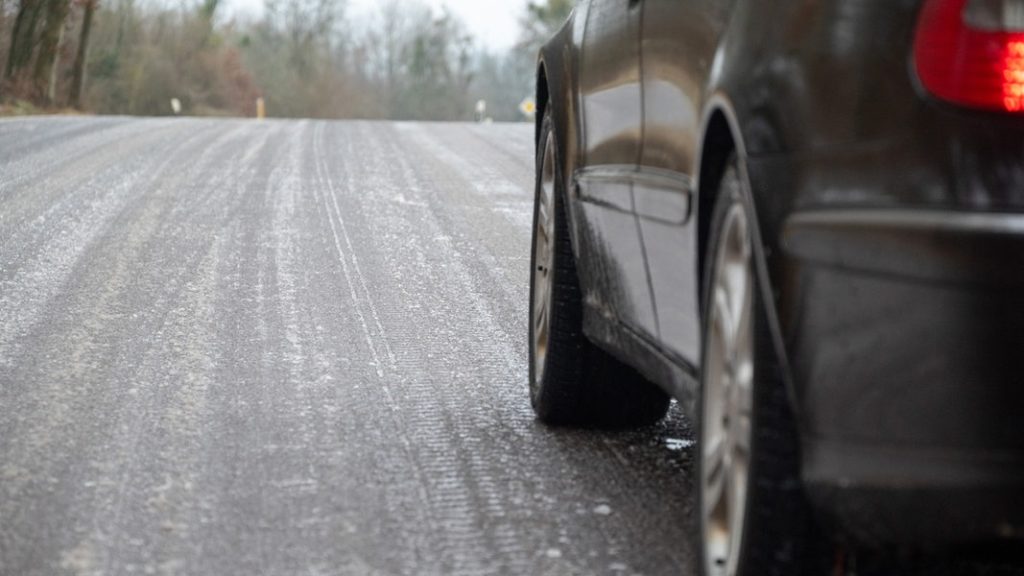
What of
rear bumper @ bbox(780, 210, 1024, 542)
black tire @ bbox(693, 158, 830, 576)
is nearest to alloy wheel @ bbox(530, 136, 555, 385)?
black tire @ bbox(693, 158, 830, 576)

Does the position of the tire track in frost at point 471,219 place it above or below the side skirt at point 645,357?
below

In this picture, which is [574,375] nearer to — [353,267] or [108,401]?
[108,401]

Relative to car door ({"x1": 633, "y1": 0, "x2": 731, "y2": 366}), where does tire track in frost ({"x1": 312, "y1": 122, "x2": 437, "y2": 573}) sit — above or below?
below

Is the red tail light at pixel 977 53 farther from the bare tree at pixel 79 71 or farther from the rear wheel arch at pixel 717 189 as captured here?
the bare tree at pixel 79 71

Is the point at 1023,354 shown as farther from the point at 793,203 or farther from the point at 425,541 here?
the point at 425,541

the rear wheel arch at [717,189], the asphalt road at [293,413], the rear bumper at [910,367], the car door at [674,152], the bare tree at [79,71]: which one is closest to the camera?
the rear bumper at [910,367]

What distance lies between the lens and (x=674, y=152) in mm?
3463

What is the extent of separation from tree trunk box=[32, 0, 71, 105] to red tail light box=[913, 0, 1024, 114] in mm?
39457

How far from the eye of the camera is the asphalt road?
372 cm

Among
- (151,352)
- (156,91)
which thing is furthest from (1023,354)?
(156,91)

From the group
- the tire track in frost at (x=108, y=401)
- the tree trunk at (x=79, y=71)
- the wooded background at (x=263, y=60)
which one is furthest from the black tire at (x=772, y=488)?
the tree trunk at (x=79, y=71)

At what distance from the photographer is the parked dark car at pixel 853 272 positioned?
2.30 m

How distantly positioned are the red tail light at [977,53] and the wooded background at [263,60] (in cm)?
3695

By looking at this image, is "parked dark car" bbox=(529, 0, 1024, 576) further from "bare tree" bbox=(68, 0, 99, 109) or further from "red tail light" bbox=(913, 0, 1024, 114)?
"bare tree" bbox=(68, 0, 99, 109)
